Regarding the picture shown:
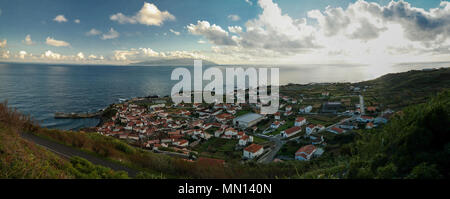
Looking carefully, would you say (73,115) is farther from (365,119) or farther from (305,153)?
(365,119)

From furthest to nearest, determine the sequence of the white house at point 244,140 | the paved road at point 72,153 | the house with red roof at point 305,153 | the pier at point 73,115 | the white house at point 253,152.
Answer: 1. the pier at point 73,115
2. the white house at point 244,140
3. the white house at point 253,152
4. the house with red roof at point 305,153
5. the paved road at point 72,153

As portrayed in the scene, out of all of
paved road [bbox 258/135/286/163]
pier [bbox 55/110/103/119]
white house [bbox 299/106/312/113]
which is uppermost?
white house [bbox 299/106/312/113]

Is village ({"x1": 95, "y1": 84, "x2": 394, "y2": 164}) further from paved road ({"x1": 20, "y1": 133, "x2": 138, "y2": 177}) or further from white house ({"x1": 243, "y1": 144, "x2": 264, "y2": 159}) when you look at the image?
paved road ({"x1": 20, "y1": 133, "x2": 138, "y2": 177})

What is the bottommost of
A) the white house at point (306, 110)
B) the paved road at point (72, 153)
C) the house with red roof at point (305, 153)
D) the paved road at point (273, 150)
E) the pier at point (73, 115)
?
the paved road at point (273, 150)

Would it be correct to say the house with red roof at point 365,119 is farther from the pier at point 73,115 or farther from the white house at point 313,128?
the pier at point 73,115

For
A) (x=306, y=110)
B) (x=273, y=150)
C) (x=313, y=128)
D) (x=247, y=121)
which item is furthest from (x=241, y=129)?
(x=306, y=110)

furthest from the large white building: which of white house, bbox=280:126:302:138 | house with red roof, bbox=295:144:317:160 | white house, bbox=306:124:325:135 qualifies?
house with red roof, bbox=295:144:317:160

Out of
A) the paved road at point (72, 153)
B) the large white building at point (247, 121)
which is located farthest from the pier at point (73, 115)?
the paved road at point (72, 153)
